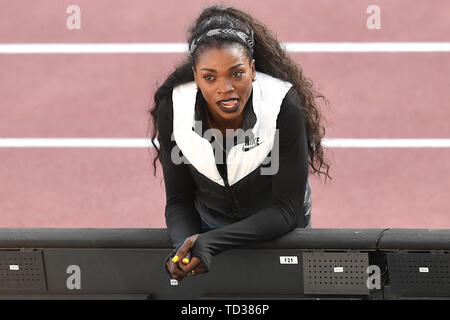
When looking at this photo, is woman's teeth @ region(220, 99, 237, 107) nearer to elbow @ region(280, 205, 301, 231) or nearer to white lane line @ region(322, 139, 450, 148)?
elbow @ region(280, 205, 301, 231)

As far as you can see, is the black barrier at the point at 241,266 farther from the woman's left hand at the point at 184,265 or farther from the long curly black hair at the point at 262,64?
the long curly black hair at the point at 262,64

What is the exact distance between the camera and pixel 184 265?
11.4 ft

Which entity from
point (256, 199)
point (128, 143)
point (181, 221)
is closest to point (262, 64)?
point (256, 199)

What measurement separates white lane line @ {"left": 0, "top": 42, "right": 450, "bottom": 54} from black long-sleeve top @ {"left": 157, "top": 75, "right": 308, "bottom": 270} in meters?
5.09

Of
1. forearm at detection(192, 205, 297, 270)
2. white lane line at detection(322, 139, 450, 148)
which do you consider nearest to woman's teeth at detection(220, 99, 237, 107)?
forearm at detection(192, 205, 297, 270)

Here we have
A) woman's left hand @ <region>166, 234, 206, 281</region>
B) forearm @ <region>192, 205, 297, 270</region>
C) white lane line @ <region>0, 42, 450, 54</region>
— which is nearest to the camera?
woman's left hand @ <region>166, 234, 206, 281</region>

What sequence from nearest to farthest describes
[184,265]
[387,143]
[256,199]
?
[184,265] < [256,199] < [387,143]

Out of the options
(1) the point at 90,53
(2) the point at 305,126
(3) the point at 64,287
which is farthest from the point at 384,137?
(3) the point at 64,287

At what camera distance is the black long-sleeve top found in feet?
11.9

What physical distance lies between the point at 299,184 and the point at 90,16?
6254 millimetres

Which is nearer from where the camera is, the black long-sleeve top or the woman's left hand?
the woman's left hand

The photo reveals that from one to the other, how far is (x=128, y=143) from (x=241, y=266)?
4831 millimetres

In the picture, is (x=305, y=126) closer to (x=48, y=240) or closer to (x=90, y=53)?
(x=48, y=240)

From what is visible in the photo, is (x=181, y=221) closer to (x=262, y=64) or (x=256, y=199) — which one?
(x=256, y=199)
